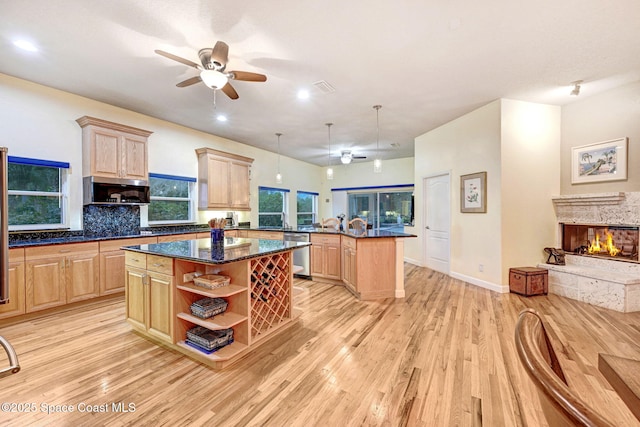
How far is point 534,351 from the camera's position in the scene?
636 mm

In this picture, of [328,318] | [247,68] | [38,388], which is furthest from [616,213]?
[38,388]

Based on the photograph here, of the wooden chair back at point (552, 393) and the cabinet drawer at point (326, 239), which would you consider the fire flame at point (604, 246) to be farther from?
the wooden chair back at point (552, 393)

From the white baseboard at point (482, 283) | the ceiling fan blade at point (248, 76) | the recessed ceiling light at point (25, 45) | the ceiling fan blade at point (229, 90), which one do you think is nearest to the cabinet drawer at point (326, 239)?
the white baseboard at point (482, 283)

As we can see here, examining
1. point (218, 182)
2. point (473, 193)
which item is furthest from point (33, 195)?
point (473, 193)

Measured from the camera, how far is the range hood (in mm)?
3842

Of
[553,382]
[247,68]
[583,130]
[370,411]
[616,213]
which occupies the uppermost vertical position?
[247,68]

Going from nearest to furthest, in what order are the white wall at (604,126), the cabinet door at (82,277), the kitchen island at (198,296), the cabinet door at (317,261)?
the kitchen island at (198,296) → the cabinet door at (82,277) → the white wall at (604,126) → the cabinet door at (317,261)

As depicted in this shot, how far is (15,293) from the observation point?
117 inches

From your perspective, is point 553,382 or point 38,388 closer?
point 553,382

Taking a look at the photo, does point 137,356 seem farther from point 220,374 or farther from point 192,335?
point 220,374

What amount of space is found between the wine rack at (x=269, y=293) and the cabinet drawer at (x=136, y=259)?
105cm

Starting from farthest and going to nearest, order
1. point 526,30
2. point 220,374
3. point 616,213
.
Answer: point 616,213, point 526,30, point 220,374

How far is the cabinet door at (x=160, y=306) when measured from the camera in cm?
239

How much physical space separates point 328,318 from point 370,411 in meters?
1.46
